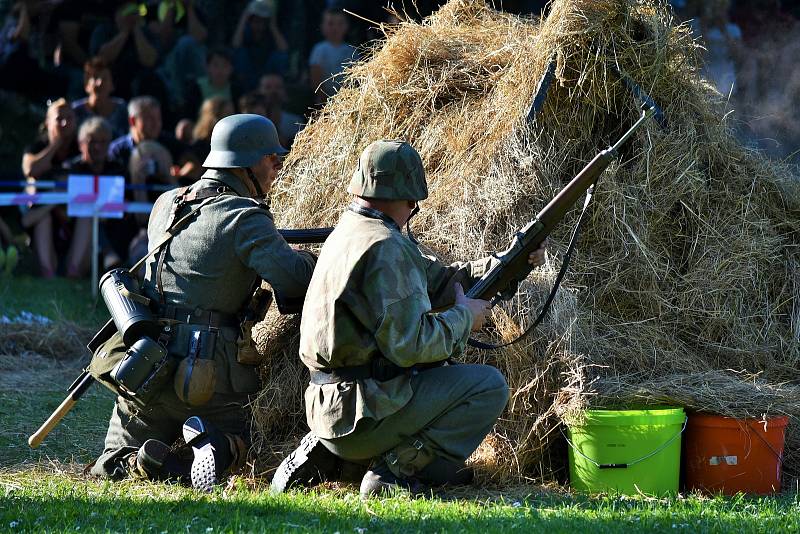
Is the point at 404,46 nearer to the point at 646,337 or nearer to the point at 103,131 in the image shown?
the point at 646,337

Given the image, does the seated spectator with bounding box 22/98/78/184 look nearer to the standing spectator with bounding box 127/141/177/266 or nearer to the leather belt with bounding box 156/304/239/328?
the standing spectator with bounding box 127/141/177/266

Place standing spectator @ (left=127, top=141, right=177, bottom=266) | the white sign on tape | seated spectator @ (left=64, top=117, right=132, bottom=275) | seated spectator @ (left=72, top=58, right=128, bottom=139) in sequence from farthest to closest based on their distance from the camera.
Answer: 1. seated spectator @ (left=72, top=58, right=128, bottom=139)
2. standing spectator @ (left=127, top=141, right=177, bottom=266)
3. seated spectator @ (left=64, top=117, right=132, bottom=275)
4. the white sign on tape

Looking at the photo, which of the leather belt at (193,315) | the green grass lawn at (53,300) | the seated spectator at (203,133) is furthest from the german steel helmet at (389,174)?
the seated spectator at (203,133)

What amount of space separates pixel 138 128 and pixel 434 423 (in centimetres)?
790

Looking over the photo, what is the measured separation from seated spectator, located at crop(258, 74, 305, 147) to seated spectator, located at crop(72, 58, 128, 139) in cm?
170

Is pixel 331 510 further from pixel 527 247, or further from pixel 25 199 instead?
pixel 25 199

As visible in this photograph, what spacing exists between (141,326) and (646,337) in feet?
9.43

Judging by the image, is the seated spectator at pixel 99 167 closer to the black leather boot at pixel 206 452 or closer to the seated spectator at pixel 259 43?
the seated spectator at pixel 259 43

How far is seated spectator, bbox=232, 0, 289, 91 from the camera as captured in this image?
1419 cm

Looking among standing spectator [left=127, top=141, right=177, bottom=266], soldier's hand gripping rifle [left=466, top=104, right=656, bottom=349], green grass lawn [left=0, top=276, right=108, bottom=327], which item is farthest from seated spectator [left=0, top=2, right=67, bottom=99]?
soldier's hand gripping rifle [left=466, top=104, right=656, bottom=349]

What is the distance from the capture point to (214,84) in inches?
537

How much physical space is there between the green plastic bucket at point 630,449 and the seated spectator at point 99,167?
792cm

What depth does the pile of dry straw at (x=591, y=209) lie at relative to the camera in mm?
6148

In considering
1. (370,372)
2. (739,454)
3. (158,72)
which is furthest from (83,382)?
(158,72)
